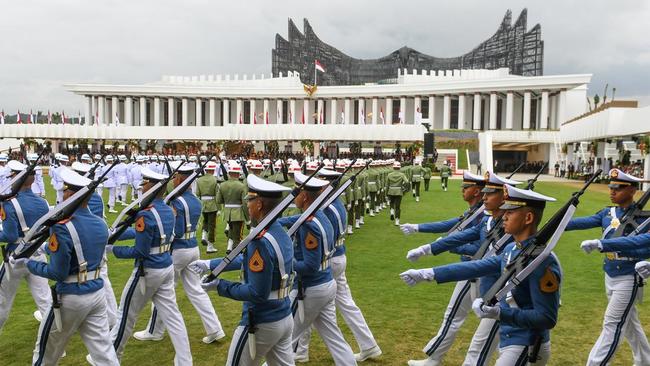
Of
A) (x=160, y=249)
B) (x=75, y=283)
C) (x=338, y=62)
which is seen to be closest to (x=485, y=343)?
(x=160, y=249)

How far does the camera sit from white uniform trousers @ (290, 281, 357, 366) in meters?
5.33

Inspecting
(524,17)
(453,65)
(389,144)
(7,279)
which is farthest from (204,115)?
(7,279)

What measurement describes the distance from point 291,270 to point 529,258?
1.79m

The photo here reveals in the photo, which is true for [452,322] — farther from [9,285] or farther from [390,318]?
[9,285]

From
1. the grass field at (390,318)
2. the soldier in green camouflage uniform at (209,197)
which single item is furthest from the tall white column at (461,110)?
the soldier in green camouflage uniform at (209,197)

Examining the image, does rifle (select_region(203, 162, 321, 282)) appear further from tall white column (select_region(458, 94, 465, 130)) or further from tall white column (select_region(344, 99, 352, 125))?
tall white column (select_region(344, 99, 352, 125))

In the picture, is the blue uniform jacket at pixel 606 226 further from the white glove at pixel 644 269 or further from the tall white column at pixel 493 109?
the tall white column at pixel 493 109

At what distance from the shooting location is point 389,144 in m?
66.6

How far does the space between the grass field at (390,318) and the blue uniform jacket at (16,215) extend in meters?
1.32

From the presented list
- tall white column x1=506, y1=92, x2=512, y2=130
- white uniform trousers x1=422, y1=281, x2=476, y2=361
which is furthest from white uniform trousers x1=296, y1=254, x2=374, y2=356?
tall white column x1=506, y1=92, x2=512, y2=130

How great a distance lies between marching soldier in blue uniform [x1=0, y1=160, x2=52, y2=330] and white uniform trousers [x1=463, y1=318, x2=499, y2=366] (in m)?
4.48

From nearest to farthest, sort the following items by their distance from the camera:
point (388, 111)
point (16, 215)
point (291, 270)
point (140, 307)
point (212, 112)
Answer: point (291, 270)
point (140, 307)
point (16, 215)
point (388, 111)
point (212, 112)

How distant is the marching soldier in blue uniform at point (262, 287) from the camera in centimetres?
422

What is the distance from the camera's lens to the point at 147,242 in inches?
227
